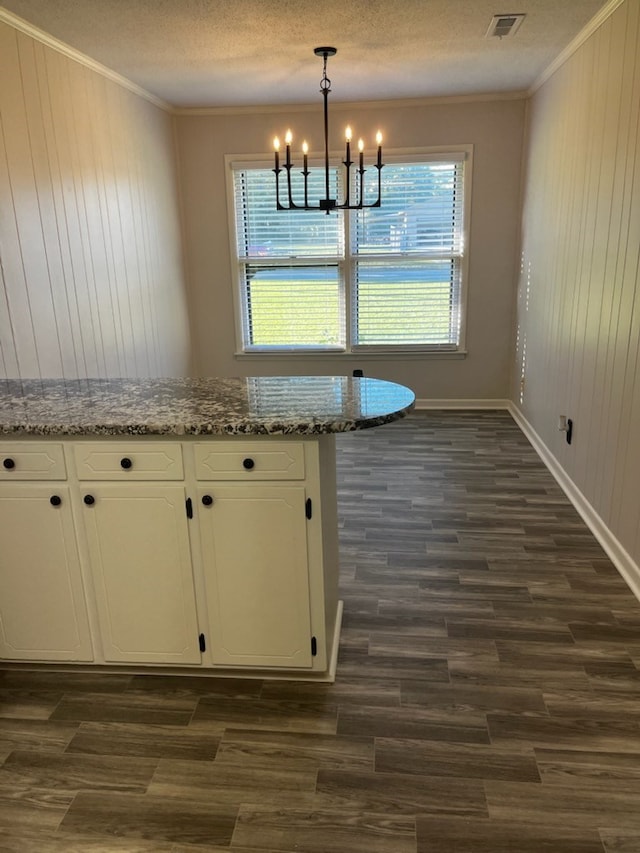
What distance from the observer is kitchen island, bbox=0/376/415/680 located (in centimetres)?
185

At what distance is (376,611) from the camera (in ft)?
8.14

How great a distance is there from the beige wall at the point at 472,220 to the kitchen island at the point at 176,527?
3439 mm

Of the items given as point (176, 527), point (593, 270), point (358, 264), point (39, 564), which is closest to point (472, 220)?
point (358, 264)

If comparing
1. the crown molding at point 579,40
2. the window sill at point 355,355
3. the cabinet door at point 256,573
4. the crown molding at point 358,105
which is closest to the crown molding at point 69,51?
the crown molding at point 358,105

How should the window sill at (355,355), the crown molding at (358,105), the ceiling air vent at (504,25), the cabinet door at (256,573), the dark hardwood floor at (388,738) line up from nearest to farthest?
1. the dark hardwood floor at (388,738)
2. the cabinet door at (256,573)
3. the ceiling air vent at (504,25)
4. the crown molding at (358,105)
5. the window sill at (355,355)

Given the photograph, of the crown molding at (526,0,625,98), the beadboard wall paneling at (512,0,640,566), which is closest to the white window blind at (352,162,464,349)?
the beadboard wall paneling at (512,0,640,566)

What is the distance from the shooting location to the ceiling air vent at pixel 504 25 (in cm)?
307

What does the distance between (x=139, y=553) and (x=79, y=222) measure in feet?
7.59

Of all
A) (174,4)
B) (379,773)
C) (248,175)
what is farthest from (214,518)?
(248,175)

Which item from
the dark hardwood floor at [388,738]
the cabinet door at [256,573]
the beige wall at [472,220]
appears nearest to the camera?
the dark hardwood floor at [388,738]

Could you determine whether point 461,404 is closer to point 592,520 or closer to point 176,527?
point 592,520

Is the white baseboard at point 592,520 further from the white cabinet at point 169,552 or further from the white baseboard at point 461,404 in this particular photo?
the white cabinet at point 169,552

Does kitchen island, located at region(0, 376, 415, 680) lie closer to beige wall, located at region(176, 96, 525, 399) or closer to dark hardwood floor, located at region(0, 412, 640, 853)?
dark hardwood floor, located at region(0, 412, 640, 853)

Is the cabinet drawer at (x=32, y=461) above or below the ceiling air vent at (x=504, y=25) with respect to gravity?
below
